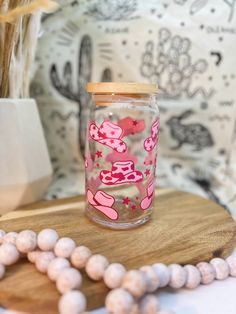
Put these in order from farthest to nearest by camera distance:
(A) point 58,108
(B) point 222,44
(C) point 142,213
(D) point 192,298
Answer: (A) point 58,108, (B) point 222,44, (C) point 142,213, (D) point 192,298

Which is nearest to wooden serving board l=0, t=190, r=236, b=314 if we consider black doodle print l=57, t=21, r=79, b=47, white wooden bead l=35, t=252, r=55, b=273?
white wooden bead l=35, t=252, r=55, b=273

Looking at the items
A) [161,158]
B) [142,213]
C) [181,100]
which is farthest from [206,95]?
[142,213]

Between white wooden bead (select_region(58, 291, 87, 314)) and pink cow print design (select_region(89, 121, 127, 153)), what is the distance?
197 mm

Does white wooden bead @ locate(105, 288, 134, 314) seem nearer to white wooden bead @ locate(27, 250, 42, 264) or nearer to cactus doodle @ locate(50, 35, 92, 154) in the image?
white wooden bead @ locate(27, 250, 42, 264)

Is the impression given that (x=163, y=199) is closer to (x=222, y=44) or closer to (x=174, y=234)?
(x=174, y=234)

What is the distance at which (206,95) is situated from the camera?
611 mm

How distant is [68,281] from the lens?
32cm

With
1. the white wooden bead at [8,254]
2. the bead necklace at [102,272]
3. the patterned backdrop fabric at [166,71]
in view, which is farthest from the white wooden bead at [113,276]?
the patterned backdrop fabric at [166,71]

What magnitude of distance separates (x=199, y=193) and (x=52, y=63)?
0.40 meters

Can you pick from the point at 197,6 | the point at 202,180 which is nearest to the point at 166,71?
the point at 197,6

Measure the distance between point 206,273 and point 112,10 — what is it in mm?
496

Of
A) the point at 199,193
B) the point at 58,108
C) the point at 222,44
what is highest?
the point at 222,44

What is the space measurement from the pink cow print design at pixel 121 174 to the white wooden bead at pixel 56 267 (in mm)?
130

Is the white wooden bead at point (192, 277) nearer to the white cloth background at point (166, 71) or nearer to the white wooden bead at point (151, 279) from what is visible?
the white wooden bead at point (151, 279)
